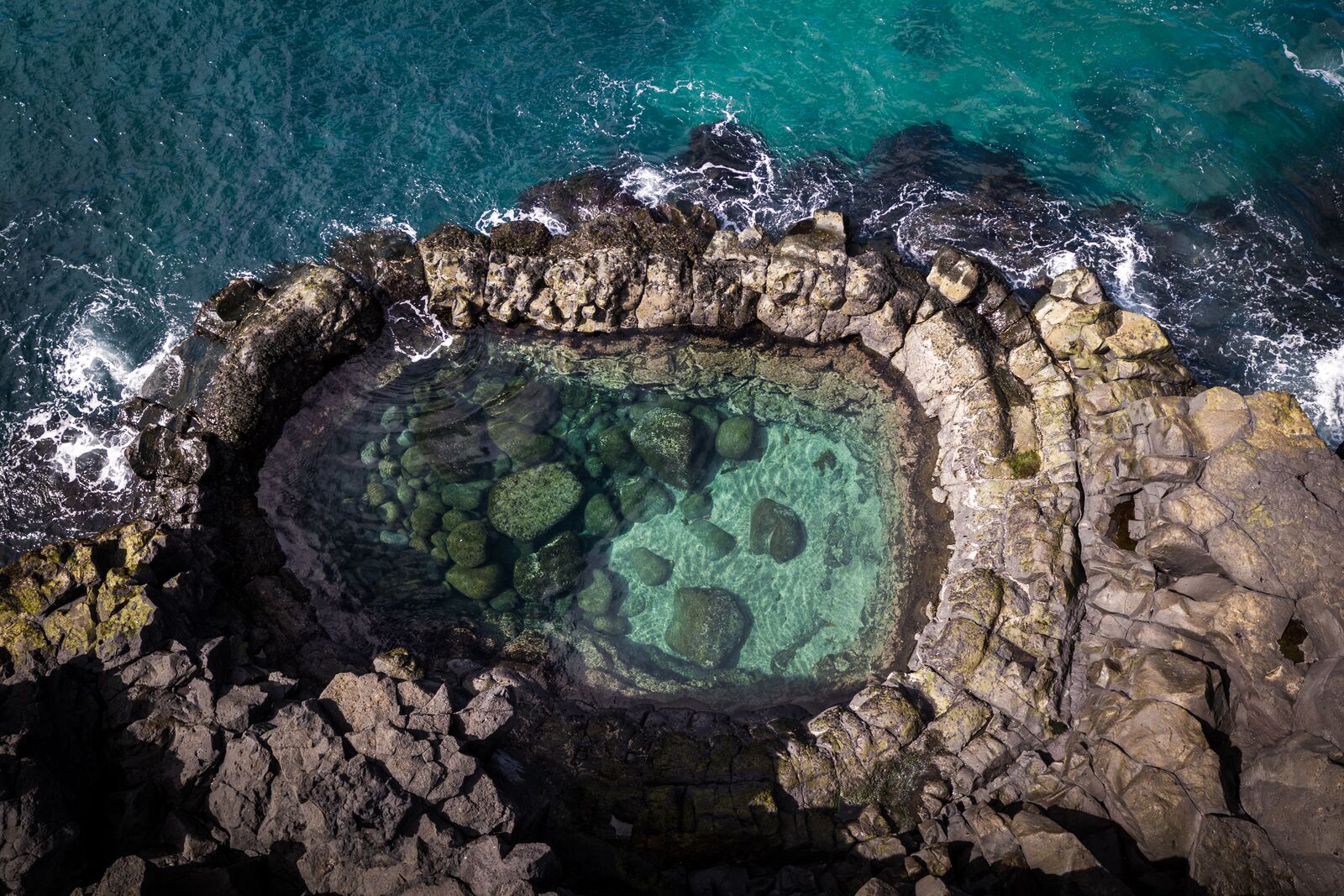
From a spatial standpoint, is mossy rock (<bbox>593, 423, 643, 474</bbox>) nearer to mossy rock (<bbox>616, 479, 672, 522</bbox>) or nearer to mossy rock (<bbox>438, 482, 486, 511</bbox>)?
mossy rock (<bbox>616, 479, 672, 522</bbox>)

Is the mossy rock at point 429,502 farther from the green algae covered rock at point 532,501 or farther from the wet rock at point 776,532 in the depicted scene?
the wet rock at point 776,532

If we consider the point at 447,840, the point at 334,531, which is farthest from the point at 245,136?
the point at 447,840

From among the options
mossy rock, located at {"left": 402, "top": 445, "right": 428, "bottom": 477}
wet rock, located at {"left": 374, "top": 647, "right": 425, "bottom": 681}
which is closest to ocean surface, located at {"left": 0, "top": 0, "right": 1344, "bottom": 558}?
mossy rock, located at {"left": 402, "top": 445, "right": 428, "bottom": 477}

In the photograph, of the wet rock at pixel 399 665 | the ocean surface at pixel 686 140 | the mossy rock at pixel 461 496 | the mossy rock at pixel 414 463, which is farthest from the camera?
the ocean surface at pixel 686 140


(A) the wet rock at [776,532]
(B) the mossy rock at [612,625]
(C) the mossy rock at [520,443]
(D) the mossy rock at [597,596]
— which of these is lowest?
(B) the mossy rock at [612,625]

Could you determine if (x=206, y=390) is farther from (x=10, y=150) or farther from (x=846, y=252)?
(x=846, y=252)

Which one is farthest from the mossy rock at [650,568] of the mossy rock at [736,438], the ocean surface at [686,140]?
the ocean surface at [686,140]
